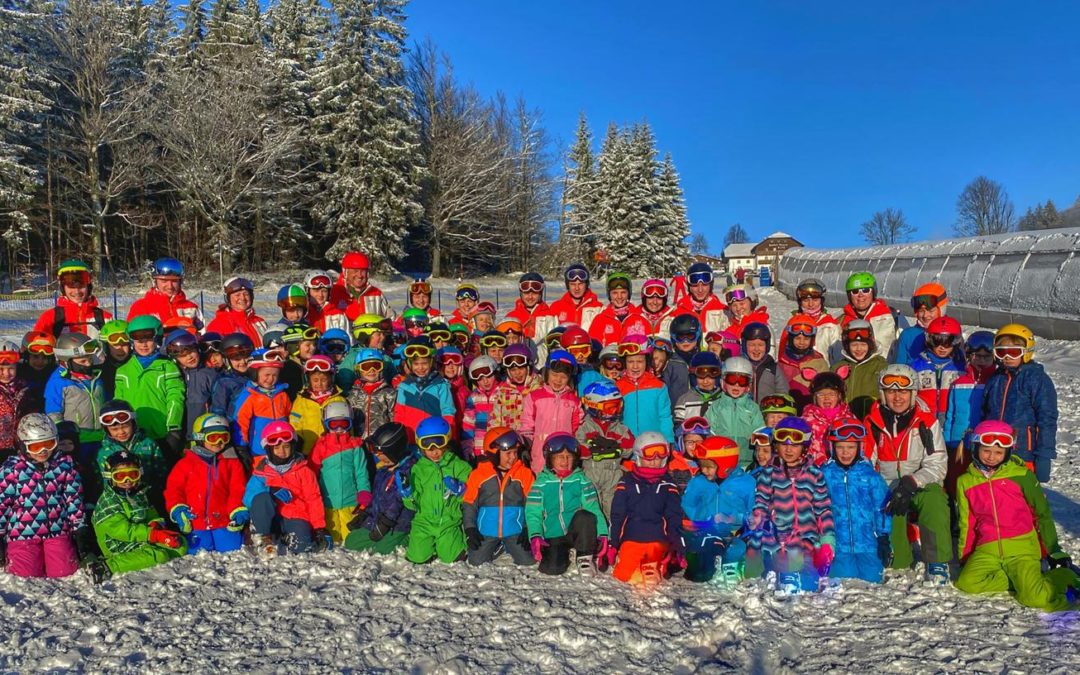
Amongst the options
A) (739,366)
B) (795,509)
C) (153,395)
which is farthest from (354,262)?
(795,509)

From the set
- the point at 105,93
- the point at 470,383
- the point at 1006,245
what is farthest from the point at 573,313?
the point at 105,93

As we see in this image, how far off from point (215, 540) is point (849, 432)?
5254 mm

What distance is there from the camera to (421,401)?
697 centimetres

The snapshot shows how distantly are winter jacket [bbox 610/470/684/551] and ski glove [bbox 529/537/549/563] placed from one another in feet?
1.83

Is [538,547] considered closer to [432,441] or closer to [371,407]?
[432,441]

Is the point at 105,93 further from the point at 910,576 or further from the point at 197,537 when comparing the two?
the point at 910,576

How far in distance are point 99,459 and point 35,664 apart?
2.13 meters

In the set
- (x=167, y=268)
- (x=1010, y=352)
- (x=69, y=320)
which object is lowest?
(x=1010, y=352)

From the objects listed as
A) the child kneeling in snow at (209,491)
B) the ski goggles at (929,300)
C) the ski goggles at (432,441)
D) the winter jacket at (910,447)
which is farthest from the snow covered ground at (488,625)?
the ski goggles at (929,300)

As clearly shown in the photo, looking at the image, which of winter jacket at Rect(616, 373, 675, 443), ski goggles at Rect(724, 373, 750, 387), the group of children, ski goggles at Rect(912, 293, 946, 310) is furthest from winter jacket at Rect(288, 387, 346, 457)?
ski goggles at Rect(912, 293, 946, 310)

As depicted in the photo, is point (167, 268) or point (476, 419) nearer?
point (476, 419)

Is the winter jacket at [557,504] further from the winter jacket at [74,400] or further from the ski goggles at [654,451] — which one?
the winter jacket at [74,400]

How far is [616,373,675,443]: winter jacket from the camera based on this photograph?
6688mm

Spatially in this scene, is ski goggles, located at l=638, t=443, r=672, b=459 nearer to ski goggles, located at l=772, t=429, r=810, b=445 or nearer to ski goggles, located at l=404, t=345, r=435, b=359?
ski goggles, located at l=772, t=429, r=810, b=445
